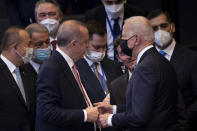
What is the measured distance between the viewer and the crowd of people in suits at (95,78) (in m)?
3.86

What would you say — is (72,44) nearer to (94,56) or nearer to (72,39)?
(72,39)

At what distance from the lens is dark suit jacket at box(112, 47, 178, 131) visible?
3.76 metres

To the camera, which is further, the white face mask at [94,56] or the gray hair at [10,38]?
the white face mask at [94,56]

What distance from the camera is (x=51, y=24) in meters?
5.67

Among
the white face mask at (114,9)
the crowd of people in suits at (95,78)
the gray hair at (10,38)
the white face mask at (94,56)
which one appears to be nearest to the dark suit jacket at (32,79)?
the crowd of people in suits at (95,78)

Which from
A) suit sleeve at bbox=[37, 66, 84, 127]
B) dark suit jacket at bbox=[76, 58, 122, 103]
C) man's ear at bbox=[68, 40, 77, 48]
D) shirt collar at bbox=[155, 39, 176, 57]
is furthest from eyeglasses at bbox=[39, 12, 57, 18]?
suit sleeve at bbox=[37, 66, 84, 127]

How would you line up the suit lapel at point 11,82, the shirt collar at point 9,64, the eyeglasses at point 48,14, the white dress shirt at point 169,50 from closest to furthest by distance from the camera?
the suit lapel at point 11,82 < the shirt collar at point 9,64 < the white dress shirt at point 169,50 < the eyeglasses at point 48,14

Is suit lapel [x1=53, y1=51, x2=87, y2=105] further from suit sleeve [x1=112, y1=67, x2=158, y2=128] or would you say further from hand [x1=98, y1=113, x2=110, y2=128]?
Result: suit sleeve [x1=112, y1=67, x2=158, y2=128]

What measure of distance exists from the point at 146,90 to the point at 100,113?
702mm

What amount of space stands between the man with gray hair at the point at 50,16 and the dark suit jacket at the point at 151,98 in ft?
6.42

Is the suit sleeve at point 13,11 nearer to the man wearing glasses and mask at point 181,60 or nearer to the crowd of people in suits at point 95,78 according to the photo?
the crowd of people in suits at point 95,78

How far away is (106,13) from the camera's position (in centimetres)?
614

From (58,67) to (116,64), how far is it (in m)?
1.23

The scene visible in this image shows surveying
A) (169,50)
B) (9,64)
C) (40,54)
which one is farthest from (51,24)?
(169,50)
